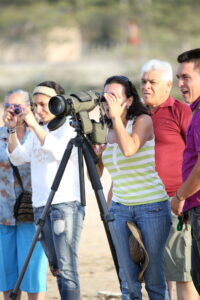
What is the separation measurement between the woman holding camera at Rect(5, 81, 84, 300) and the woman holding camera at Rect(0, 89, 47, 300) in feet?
0.64

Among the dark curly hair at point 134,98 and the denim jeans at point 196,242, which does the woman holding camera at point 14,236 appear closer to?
the dark curly hair at point 134,98

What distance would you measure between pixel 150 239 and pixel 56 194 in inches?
26.2

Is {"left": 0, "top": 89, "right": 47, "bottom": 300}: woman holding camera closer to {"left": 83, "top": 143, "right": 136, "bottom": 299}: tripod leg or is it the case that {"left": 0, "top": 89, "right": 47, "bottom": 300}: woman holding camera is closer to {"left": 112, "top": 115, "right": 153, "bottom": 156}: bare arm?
{"left": 112, "top": 115, "right": 153, "bottom": 156}: bare arm

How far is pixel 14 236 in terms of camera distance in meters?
4.43

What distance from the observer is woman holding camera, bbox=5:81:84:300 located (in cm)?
393

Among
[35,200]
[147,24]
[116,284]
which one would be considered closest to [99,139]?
[35,200]

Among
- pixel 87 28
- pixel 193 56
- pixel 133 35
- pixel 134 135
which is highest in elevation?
pixel 87 28

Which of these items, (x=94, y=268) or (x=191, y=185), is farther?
(x=94, y=268)

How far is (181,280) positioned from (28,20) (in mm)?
31378

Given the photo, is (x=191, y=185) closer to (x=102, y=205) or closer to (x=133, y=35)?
(x=102, y=205)

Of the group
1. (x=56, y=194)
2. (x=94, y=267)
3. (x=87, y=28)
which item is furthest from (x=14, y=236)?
(x=87, y=28)

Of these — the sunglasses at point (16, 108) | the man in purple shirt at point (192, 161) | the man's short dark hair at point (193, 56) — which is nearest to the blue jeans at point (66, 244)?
the sunglasses at point (16, 108)

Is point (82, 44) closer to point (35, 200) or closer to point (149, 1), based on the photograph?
point (149, 1)

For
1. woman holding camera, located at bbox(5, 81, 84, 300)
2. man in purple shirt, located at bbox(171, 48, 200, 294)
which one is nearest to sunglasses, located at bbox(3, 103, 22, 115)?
woman holding camera, located at bbox(5, 81, 84, 300)
